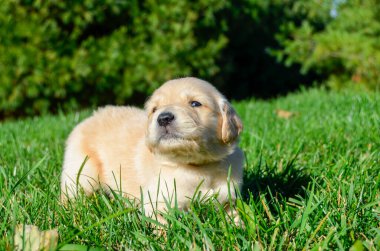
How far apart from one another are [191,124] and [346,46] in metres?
7.00

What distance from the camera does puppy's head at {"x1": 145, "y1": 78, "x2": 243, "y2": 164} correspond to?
263 centimetres

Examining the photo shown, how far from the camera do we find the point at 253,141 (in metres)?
4.19

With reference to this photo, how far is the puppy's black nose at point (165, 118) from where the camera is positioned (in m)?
2.63

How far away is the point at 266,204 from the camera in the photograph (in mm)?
2494

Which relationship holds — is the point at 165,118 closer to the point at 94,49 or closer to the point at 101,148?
the point at 101,148

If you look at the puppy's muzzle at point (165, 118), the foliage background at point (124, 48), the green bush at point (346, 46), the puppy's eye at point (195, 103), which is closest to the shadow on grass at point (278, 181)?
the puppy's eye at point (195, 103)

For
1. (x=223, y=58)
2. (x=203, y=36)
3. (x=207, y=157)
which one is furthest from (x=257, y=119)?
(x=223, y=58)

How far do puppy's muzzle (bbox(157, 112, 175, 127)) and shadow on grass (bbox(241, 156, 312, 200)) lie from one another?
728 millimetres

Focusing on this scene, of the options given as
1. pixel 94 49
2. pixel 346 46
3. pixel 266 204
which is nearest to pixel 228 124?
pixel 266 204

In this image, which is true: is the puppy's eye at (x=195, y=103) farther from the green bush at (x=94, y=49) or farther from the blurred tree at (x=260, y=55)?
the blurred tree at (x=260, y=55)

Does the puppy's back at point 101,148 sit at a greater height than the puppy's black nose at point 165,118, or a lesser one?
lesser

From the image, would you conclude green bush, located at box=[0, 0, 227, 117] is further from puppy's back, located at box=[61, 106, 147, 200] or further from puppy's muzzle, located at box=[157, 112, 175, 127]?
puppy's muzzle, located at box=[157, 112, 175, 127]

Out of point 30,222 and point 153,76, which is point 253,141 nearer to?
point 30,222

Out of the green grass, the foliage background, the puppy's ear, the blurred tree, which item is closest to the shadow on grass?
the green grass
